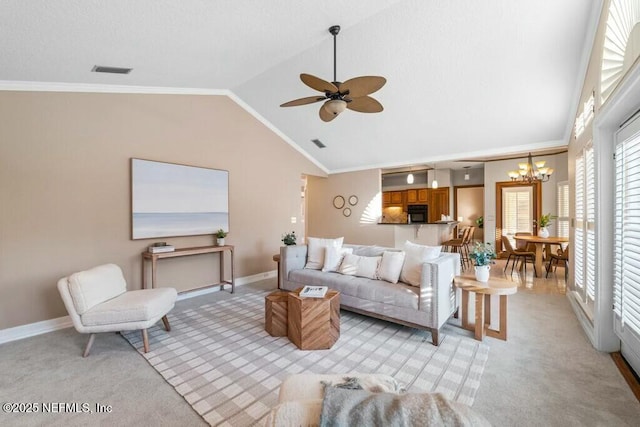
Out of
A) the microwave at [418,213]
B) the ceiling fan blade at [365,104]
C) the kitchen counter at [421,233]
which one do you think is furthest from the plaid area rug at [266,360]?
the microwave at [418,213]

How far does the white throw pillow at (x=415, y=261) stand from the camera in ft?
9.90

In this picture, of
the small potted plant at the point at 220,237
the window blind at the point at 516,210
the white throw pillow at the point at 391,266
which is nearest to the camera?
the white throw pillow at the point at 391,266

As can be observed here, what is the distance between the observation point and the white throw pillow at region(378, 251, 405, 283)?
3179 millimetres

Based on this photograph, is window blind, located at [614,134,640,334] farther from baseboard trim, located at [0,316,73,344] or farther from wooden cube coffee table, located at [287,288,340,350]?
baseboard trim, located at [0,316,73,344]

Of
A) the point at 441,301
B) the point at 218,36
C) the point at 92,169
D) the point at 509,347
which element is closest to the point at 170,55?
the point at 218,36

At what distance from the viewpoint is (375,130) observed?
532 cm

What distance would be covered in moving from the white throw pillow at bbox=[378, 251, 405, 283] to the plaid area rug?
53cm

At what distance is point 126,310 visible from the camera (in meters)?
2.52

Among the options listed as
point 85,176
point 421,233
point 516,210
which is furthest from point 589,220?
point 85,176

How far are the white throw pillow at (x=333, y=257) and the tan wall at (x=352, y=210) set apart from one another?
3.28 m

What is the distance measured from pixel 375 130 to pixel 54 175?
4812mm

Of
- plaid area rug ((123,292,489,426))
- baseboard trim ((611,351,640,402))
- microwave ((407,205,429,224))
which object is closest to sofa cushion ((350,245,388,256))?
plaid area rug ((123,292,489,426))

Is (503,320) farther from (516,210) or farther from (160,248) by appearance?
(516,210)

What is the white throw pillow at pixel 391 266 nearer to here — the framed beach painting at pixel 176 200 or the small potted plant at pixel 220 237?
the small potted plant at pixel 220 237
